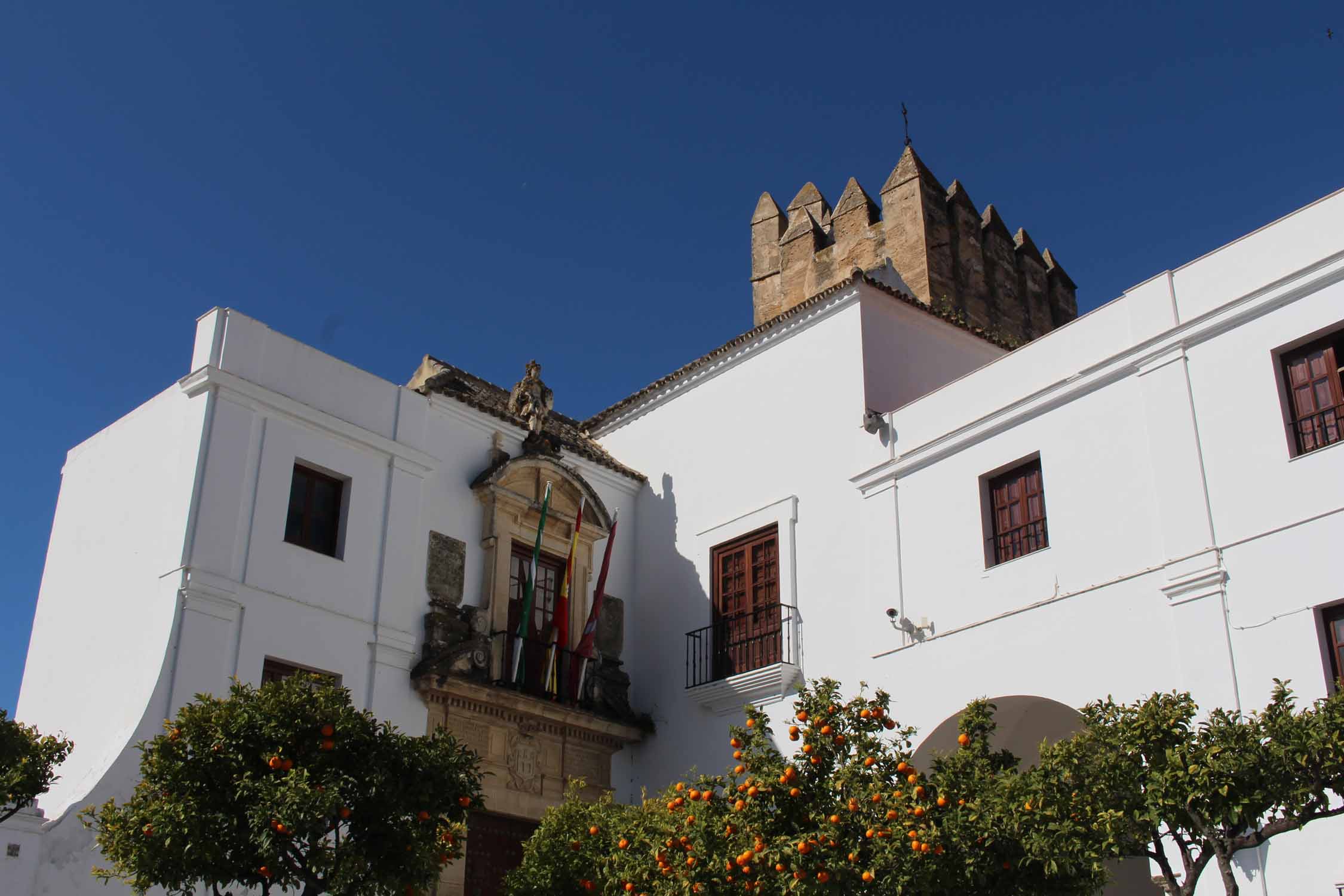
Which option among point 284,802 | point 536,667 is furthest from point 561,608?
point 284,802

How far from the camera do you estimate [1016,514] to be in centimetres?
1364

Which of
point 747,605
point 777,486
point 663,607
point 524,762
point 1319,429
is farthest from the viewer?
point 663,607

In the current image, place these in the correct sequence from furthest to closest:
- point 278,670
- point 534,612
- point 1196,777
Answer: point 534,612 < point 278,670 < point 1196,777

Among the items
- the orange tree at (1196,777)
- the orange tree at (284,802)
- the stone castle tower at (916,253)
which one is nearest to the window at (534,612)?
the orange tree at (284,802)

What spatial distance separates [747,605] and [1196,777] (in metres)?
8.07

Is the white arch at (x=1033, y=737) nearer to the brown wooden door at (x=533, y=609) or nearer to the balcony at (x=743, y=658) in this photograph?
the balcony at (x=743, y=658)

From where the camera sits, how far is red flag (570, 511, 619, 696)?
15.7m

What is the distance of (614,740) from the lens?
16078 millimetres

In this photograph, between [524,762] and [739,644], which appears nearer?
[524,762]

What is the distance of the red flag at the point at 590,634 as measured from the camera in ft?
51.5

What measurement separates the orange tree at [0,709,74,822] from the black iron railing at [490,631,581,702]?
16.1 ft

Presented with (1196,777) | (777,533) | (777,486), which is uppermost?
(777,486)

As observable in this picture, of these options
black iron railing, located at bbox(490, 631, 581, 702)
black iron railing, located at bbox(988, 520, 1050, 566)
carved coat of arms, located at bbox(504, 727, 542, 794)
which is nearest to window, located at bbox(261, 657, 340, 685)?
black iron railing, located at bbox(490, 631, 581, 702)

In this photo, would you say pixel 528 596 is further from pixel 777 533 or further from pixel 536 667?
pixel 777 533
